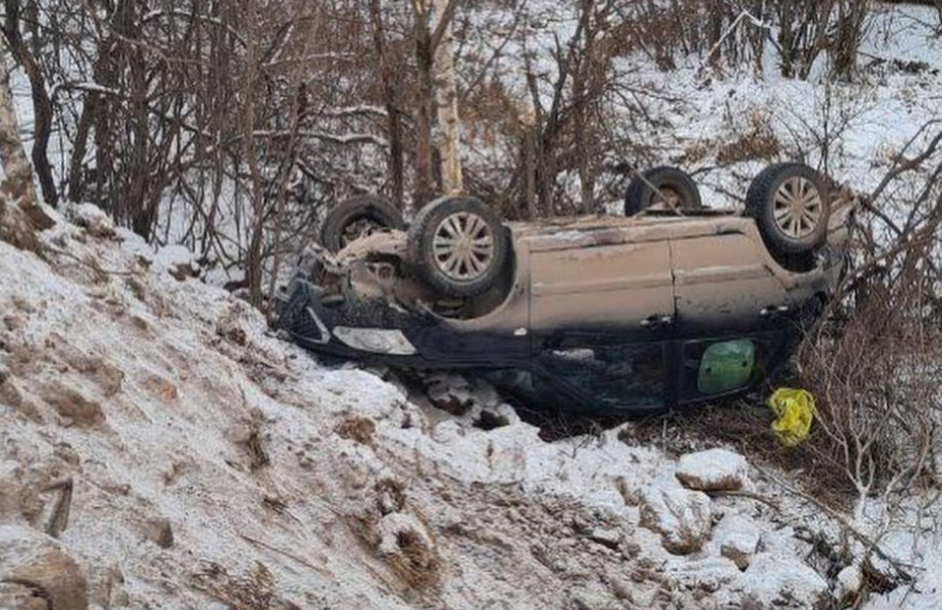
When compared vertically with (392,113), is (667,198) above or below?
below

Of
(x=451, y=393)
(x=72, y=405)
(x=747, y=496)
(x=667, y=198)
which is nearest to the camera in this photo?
(x=72, y=405)

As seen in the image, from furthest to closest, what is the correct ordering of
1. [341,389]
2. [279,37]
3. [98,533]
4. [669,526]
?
[279,37] < [341,389] < [669,526] < [98,533]

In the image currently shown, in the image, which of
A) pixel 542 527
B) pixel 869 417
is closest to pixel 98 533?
pixel 542 527

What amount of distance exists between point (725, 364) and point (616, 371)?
724mm

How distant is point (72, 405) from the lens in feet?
13.9

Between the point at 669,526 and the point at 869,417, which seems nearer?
the point at 669,526

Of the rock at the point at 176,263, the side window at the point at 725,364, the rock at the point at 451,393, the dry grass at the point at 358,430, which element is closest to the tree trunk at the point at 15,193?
the rock at the point at 176,263

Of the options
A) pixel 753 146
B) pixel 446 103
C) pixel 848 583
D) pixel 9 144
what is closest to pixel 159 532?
pixel 848 583

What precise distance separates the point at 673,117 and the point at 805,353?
652 cm

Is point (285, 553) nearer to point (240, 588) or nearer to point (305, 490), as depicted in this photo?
point (240, 588)

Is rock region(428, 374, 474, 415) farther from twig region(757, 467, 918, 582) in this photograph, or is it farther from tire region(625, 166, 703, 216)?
tire region(625, 166, 703, 216)

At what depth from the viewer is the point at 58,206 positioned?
29.9 feet

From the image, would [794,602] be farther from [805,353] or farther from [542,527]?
[805,353]

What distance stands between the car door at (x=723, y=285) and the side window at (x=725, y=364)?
0.10 meters
